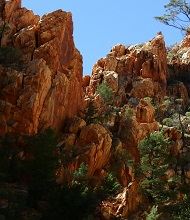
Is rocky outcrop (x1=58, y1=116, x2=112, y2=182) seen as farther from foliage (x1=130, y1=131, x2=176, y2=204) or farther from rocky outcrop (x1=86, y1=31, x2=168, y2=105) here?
rocky outcrop (x1=86, y1=31, x2=168, y2=105)

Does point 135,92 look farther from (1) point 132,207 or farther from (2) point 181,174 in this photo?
(1) point 132,207

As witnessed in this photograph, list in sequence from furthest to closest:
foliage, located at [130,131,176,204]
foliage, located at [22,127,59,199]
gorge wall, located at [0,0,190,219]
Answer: gorge wall, located at [0,0,190,219], foliage, located at [130,131,176,204], foliage, located at [22,127,59,199]

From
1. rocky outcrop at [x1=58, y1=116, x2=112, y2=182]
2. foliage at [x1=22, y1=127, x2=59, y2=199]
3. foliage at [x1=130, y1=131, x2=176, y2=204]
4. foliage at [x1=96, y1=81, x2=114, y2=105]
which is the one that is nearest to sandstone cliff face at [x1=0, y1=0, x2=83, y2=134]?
rocky outcrop at [x1=58, y1=116, x2=112, y2=182]

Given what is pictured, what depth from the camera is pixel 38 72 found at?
3338cm

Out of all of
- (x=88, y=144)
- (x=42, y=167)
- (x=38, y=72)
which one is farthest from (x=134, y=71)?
(x=42, y=167)

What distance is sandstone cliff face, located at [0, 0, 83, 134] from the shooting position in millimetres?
31281

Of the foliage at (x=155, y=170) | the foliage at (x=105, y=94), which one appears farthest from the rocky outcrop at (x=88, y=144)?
the foliage at (x=105, y=94)

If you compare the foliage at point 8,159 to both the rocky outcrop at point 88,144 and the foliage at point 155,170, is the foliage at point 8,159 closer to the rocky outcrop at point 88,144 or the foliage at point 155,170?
the rocky outcrop at point 88,144

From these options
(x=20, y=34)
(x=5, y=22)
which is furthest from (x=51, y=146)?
(x=5, y=22)

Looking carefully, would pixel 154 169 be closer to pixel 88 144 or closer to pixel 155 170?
pixel 155 170

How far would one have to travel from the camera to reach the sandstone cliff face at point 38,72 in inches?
1232

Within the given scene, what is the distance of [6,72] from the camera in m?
33.1

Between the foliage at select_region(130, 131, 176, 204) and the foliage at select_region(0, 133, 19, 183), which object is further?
the foliage at select_region(130, 131, 176, 204)

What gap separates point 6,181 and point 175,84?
59044mm
